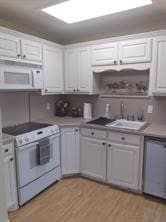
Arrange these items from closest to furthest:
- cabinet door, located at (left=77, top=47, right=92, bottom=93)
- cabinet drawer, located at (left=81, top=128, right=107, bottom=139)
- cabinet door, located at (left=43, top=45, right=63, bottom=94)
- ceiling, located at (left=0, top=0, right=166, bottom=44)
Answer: ceiling, located at (left=0, top=0, right=166, bottom=44), cabinet drawer, located at (left=81, top=128, right=107, bottom=139), cabinet door, located at (left=43, top=45, right=63, bottom=94), cabinet door, located at (left=77, top=47, right=92, bottom=93)

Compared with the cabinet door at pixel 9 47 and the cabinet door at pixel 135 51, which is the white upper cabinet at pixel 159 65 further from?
the cabinet door at pixel 9 47

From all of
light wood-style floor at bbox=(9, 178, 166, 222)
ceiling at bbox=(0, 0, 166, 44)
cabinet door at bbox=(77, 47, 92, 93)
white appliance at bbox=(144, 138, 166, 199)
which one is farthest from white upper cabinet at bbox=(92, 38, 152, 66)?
light wood-style floor at bbox=(9, 178, 166, 222)

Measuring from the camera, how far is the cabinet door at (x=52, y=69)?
2.88 meters

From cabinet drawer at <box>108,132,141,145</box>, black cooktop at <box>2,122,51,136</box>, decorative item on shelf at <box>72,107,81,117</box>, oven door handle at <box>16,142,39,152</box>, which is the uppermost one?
decorative item on shelf at <box>72,107,81,117</box>

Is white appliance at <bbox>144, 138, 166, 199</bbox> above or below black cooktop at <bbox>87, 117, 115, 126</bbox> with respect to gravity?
below

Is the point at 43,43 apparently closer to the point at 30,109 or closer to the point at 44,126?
the point at 30,109

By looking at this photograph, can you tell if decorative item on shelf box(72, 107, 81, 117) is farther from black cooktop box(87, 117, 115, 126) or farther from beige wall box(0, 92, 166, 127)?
black cooktop box(87, 117, 115, 126)

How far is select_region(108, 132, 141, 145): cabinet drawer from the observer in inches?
92.5

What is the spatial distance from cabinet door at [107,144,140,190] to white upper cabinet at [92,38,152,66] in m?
1.26

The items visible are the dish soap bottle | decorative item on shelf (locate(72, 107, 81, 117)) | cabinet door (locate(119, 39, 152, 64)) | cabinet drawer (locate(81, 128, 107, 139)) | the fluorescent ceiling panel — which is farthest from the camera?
decorative item on shelf (locate(72, 107, 81, 117))

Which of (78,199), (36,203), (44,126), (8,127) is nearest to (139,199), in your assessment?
(78,199)

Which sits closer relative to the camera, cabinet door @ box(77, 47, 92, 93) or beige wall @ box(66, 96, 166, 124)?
beige wall @ box(66, 96, 166, 124)

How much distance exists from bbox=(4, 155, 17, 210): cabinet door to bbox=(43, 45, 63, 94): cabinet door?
126 centimetres

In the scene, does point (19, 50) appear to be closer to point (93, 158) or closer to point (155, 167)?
point (93, 158)
